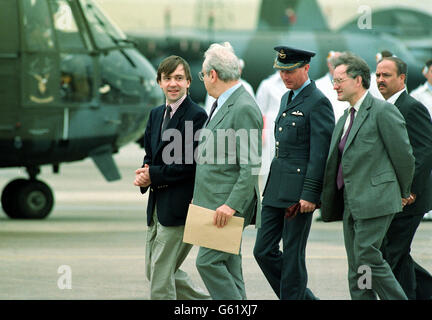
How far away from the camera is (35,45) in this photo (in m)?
12.4

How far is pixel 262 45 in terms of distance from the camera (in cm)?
3369

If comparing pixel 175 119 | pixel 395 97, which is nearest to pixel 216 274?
pixel 175 119

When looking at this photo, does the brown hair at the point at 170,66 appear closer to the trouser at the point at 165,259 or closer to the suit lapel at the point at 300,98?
the suit lapel at the point at 300,98

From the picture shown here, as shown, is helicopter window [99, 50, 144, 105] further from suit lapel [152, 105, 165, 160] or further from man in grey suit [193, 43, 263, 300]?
man in grey suit [193, 43, 263, 300]

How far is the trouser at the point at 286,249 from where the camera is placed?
6.62m

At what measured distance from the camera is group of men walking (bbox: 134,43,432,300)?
20.0ft

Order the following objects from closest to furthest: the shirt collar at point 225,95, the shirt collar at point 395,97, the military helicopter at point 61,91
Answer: the shirt collar at point 225,95
the shirt collar at point 395,97
the military helicopter at point 61,91

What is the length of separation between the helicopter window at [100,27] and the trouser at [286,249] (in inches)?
266

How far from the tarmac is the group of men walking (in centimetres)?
116

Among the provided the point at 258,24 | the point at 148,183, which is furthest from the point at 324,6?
the point at 148,183

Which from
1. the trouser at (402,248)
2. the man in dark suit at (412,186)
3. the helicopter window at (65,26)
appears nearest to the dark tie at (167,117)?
the man in dark suit at (412,186)

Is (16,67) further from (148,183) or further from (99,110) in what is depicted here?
(148,183)

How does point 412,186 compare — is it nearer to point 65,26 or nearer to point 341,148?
point 341,148

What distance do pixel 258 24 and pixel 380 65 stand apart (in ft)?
110
